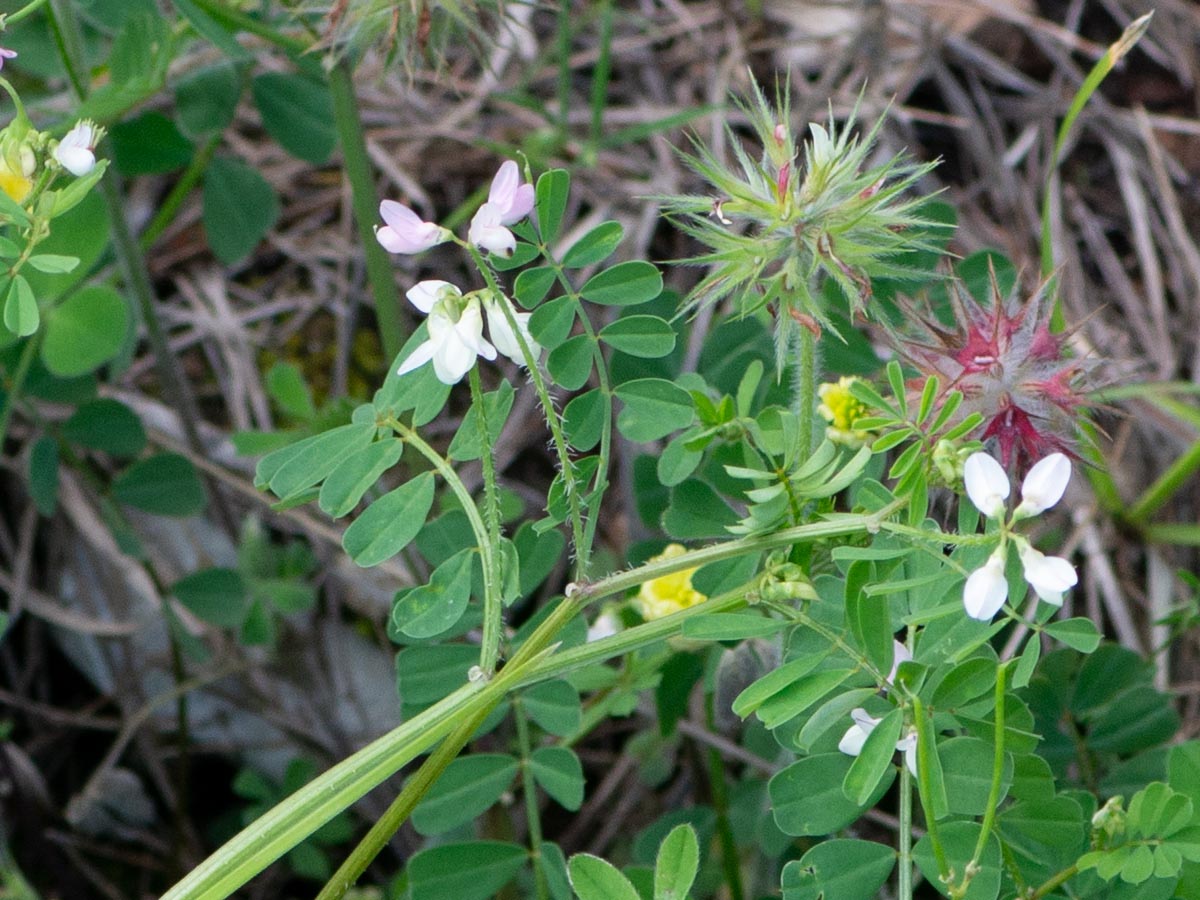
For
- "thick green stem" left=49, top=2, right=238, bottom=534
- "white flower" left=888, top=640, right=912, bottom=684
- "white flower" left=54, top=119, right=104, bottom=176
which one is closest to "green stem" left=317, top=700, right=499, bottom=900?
"white flower" left=888, top=640, right=912, bottom=684

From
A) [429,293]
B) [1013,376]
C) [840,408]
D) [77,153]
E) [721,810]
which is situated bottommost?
[721,810]

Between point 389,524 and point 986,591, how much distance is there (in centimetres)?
58

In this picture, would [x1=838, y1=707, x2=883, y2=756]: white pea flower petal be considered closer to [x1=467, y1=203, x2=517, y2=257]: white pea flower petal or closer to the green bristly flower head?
the green bristly flower head

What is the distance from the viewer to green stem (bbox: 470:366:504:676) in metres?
1.17

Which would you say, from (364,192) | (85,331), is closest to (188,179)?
(85,331)

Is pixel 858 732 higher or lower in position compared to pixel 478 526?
lower

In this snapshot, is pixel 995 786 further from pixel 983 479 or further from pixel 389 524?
pixel 389 524

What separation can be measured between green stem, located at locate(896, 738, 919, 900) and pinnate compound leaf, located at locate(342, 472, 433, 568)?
527 millimetres

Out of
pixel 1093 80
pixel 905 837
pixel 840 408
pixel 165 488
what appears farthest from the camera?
pixel 165 488

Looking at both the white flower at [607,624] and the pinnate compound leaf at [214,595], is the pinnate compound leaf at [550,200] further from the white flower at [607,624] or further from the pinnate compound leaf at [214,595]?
the pinnate compound leaf at [214,595]

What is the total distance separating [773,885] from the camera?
204 centimetres

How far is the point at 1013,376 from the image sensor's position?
4.15 feet

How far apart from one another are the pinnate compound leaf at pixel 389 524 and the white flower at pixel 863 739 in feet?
1.51

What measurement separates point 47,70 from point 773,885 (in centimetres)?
181
